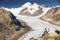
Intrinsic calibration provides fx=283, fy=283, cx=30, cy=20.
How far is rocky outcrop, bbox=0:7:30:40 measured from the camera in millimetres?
20917

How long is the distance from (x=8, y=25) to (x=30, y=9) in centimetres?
230

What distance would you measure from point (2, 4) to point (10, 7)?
65 cm

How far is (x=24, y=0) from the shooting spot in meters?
22.0

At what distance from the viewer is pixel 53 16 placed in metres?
21.5

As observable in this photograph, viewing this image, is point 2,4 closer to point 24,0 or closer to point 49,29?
point 24,0

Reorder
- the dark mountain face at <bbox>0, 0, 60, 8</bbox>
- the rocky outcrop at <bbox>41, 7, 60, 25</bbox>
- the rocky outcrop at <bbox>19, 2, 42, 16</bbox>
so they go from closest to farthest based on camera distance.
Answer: the rocky outcrop at <bbox>41, 7, 60, 25</bbox>
the dark mountain face at <bbox>0, 0, 60, 8</bbox>
the rocky outcrop at <bbox>19, 2, 42, 16</bbox>

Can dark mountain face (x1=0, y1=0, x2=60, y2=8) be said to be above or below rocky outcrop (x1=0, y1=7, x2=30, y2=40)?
above

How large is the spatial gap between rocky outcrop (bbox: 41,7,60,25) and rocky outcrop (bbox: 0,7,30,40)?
5.70 feet

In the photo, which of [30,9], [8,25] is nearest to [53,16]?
[30,9]

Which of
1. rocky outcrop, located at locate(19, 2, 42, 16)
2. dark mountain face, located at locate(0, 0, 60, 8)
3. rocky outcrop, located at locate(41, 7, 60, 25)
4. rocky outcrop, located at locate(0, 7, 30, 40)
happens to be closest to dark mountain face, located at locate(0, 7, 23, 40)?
rocky outcrop, located at locate(0, 7, 30, 40)

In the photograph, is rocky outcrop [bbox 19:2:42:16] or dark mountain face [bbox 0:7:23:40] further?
rocky outcrop [bbox 19:2:42:16]

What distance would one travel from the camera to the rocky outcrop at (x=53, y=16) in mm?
21328

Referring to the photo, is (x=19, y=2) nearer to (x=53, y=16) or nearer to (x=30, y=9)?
(x=30, y=9)

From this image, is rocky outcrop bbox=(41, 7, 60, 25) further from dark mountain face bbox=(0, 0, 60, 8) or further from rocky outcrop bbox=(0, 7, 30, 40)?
rocky outcrop bbox=(0, 7, 30, 40)
